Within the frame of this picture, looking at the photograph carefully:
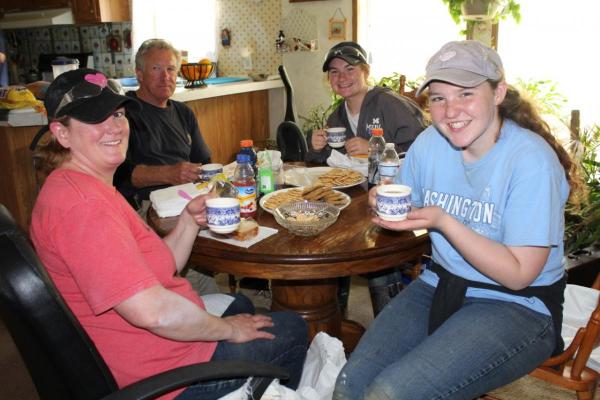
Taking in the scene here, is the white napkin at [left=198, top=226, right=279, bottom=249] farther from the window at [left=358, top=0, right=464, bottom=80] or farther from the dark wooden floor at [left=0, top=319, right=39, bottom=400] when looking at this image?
the window at [left=358, top=0, right=464, bottom=80]

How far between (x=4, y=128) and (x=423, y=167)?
251 cm

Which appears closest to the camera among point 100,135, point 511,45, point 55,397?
point 55,397

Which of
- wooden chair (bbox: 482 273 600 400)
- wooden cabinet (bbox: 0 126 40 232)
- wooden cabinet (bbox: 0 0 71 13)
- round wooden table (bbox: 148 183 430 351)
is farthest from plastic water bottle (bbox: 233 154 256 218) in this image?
wooden cabinet (bbox: 0 0 71 13)

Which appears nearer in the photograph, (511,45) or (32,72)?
(511,45)

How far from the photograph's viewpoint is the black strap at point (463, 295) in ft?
4.25

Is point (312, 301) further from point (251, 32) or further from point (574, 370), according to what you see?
point (251, 32)

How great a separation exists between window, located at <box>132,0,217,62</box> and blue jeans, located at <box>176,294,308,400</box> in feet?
14.3

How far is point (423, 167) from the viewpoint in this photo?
150 centimetres

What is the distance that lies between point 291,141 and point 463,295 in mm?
1931

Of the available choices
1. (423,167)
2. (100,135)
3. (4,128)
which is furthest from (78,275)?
(4,128)

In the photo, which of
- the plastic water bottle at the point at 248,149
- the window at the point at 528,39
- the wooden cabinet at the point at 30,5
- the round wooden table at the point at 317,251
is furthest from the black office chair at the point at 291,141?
the wooden cabinet at the point at 30,5

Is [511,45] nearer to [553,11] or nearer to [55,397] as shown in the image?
[553,11]

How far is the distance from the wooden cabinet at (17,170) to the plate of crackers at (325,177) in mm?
1671

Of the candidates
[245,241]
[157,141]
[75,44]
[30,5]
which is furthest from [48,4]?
[245,241]
